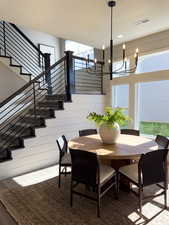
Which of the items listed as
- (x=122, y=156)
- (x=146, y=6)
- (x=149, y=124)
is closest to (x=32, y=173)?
(x=122, y=156)

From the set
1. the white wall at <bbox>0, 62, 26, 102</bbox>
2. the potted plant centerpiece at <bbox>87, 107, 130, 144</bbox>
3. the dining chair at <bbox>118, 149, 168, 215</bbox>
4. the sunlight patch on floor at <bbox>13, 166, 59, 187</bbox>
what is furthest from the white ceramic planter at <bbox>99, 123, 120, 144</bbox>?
the white wall at <bbox>0, 62, 26, 102</bbox>

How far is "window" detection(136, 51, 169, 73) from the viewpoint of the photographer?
4.10 m

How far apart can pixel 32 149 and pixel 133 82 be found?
114 inches

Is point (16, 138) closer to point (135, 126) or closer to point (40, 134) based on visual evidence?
point (40, 134)

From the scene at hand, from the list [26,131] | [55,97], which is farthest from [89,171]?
[55,97]

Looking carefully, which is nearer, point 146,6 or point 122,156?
point 122,156

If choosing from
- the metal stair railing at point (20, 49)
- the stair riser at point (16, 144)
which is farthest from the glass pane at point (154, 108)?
the metal stair railing at point (20, 49)

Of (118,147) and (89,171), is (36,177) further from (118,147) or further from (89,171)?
(118,147)

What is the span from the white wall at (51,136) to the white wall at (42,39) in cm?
284

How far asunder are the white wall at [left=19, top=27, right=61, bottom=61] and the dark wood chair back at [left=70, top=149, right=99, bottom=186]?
4972 mm

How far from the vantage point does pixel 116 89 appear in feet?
17.1

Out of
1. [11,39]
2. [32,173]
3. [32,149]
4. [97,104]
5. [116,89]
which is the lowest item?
[32,173]

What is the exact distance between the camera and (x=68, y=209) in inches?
99.0

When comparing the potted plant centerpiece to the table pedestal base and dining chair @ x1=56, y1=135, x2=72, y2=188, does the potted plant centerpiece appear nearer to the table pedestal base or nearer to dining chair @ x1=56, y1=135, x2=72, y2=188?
the table pedestal base
